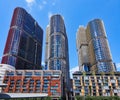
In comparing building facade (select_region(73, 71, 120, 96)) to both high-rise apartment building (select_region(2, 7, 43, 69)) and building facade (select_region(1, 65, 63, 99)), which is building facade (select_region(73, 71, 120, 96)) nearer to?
building facade (select_region(1, 65, 63, 99))

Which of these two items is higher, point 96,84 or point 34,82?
point 34,82

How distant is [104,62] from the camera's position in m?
190

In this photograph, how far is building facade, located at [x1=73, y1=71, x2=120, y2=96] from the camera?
126562mm

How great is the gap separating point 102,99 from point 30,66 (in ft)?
372

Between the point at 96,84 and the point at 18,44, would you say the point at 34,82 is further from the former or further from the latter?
the point at 18,44

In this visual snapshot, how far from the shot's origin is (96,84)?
431 ft

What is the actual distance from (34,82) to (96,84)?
58890 millimetres

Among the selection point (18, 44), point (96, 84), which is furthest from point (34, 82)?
point (18, 44)

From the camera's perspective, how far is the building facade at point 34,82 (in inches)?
4665

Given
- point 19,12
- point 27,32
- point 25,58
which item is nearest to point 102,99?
point 25,58

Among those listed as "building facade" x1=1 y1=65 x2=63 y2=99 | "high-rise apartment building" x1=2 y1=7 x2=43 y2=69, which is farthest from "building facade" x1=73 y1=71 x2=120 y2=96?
"high-rise apartment building" x1=2 y1=7 x2=43 y2=69

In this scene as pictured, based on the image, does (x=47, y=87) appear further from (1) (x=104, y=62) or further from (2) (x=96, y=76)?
(1) (x=104, y=62)

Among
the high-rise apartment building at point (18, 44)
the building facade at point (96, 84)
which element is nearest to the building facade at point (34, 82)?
the building facade at point (96, 84)

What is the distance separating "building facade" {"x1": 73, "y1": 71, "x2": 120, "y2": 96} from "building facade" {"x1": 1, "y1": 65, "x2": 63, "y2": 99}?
58.3 ft
